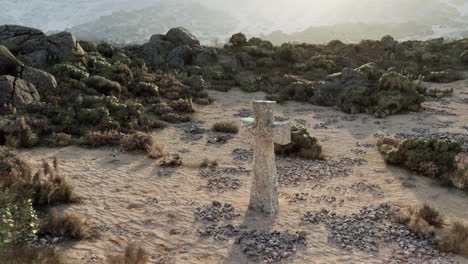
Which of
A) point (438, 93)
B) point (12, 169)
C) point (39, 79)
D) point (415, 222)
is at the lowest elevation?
point (415, 222)

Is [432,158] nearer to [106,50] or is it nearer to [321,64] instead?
[321,64]

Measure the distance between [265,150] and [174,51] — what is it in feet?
96.8

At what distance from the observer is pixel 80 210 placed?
836 centimetres

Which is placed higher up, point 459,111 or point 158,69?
Answer: point 158,69

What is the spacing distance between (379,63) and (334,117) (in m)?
22.8

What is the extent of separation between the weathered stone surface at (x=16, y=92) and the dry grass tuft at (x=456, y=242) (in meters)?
19.2

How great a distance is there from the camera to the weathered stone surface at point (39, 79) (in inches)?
735

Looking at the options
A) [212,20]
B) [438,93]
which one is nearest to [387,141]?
[438,93]

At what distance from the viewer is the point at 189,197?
381 inches

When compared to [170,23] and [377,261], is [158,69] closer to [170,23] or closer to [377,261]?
[377,261]

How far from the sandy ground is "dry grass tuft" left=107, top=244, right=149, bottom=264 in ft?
1.19

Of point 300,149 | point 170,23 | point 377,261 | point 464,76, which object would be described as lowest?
point 377,261

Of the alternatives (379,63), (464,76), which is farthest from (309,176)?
(379,63)

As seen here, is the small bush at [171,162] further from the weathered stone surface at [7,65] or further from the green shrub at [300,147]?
the weathered stone surface at [7,65]
